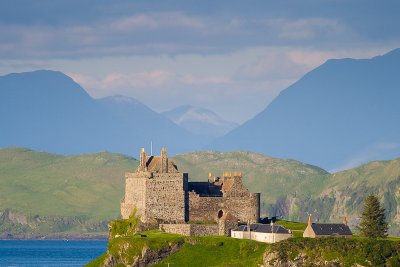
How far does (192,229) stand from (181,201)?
4.26 metres

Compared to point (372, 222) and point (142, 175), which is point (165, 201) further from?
point (372, 222)

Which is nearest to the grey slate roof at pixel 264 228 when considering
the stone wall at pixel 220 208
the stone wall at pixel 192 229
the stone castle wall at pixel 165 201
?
the stone wall at pixel 192 229

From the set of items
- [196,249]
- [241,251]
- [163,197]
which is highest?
[163,197]

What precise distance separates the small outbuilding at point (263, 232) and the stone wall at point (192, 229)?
3085 mm

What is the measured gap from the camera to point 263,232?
158000 millimetres

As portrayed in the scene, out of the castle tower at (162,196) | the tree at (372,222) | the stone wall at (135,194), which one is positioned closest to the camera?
the tree at (372,222)

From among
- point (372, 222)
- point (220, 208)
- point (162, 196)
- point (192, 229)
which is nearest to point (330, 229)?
point (372, 222)

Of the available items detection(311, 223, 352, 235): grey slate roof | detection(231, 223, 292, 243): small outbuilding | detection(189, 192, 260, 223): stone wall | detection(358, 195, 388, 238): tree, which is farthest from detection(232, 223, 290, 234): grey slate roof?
detection(358, 195, 388, 238): tree

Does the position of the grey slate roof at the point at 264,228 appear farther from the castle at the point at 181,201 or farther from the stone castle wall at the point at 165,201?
the stone castle wall at the point at 165,201

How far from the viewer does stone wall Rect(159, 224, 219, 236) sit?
163 meters

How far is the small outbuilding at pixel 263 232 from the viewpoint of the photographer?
156 m

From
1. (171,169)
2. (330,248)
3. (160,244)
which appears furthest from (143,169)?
(330,248)

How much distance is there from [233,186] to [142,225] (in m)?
12.2

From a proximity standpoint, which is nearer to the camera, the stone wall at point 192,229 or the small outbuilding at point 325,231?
the small outbuilding at point 325,231
